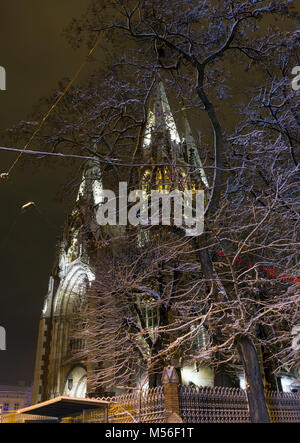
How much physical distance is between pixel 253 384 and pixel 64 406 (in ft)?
15.1

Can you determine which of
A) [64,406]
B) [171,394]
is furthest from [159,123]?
[64,406]

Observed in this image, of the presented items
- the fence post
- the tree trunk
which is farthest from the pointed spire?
the fence post

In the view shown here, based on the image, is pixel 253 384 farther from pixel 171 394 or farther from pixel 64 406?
pixel 64 406

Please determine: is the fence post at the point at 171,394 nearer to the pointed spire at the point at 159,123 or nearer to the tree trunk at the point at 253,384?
the tree trunk at the point at 253,384

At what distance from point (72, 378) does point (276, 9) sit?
2881cm

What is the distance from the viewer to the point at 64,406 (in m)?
9.27

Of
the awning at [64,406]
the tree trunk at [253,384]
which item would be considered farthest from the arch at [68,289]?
the tree trunk at [253,384]

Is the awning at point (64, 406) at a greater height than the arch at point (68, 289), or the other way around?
the arch at point (68, 289)

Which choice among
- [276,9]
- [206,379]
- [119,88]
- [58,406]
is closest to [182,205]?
[119,88]

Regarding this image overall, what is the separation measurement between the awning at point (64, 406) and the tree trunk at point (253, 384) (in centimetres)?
346

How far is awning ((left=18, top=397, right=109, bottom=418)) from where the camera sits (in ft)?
28.0

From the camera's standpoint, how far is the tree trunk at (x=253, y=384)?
8757mm

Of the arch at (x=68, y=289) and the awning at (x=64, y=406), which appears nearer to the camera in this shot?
the awning at (x=64, y=406)

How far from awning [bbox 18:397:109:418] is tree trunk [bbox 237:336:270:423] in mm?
3463
